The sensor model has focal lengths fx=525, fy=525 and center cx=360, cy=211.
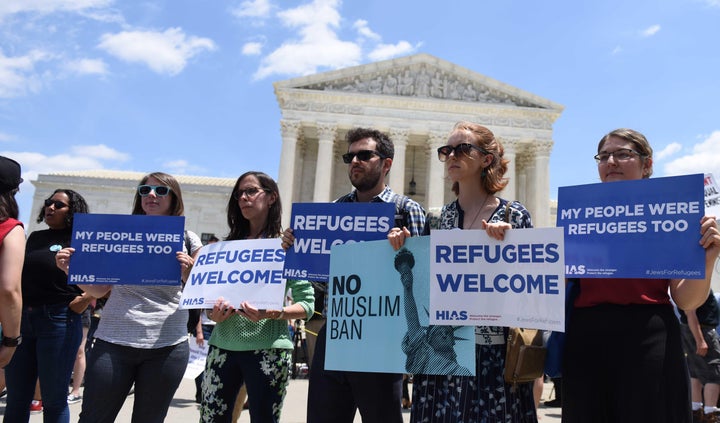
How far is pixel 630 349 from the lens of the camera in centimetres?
273

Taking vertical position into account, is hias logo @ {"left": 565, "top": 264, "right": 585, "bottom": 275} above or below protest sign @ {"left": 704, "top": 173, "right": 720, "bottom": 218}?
below

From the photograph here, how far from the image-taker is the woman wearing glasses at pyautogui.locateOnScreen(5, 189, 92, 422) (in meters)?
4.14

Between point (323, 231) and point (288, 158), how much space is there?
105ft

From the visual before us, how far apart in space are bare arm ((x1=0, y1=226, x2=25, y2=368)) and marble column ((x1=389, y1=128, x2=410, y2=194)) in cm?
3105

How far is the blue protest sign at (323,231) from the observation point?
11.1 ft

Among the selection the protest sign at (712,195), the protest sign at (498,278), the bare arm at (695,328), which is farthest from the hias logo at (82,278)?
the protest sign at (712,195)

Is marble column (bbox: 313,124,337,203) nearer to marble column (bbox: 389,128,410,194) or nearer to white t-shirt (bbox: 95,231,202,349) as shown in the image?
marble column (bbox: 389,128,410,194)

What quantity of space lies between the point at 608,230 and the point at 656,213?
253mm

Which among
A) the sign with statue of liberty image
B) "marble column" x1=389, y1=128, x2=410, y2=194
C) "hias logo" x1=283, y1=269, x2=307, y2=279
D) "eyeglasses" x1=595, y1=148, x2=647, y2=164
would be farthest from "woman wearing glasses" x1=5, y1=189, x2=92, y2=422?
"marble column" x1=389, y1=128, x2=410, y2=194

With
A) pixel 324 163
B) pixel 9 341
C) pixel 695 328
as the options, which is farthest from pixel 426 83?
pixel 9 341

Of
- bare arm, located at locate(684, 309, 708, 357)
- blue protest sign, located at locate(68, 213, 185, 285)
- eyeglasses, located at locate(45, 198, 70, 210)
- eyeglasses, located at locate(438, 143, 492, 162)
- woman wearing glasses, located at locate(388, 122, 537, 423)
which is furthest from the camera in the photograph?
bare arm, located at locate(684, 309, 708, 357)

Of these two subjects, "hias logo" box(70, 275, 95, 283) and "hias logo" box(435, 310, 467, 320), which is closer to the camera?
"hias logo" box(435, 310, 467, 320)

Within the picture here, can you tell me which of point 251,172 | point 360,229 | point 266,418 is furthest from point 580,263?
point 251,172

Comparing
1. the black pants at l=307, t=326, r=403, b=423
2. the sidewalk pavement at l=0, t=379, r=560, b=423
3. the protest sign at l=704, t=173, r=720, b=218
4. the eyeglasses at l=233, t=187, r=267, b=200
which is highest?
the protest sign at l=704, t=173, r=720, b=218
